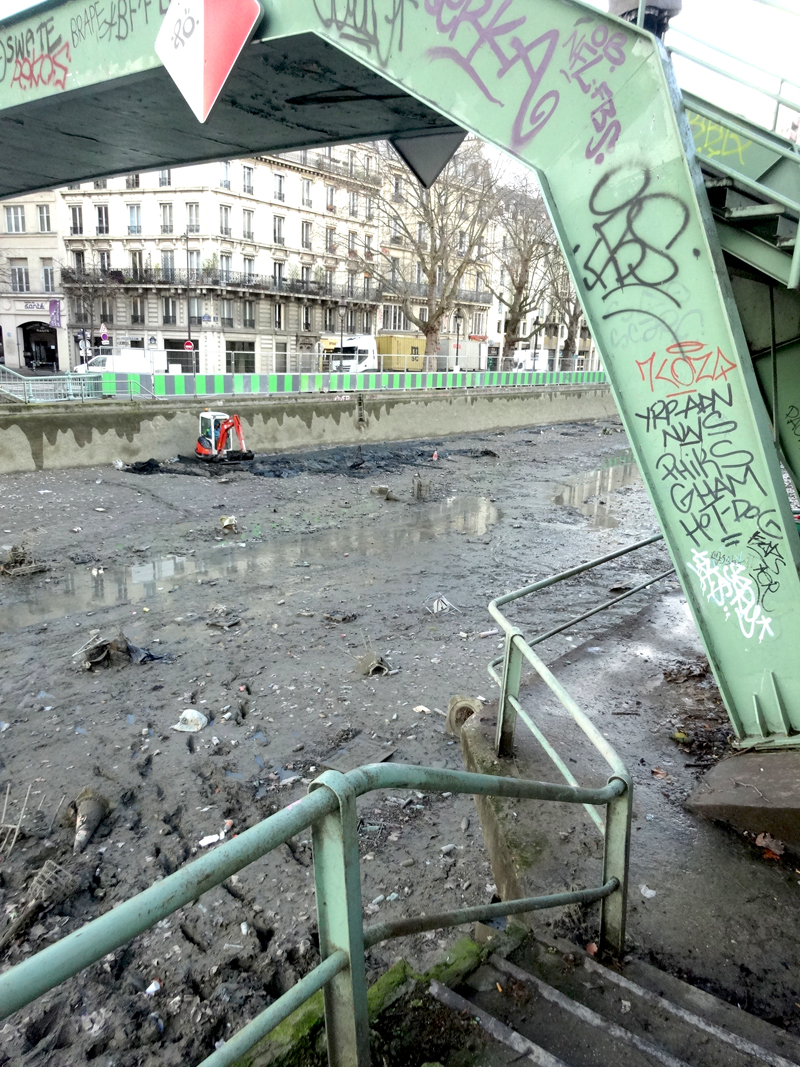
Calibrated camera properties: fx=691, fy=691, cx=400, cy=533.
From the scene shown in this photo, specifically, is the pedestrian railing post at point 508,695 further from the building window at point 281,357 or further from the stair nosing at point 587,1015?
the building window at point 281,357

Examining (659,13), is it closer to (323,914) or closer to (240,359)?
(323,914)

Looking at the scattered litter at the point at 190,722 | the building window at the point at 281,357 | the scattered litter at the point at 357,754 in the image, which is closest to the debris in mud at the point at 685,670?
the scattered litter at the point at 357,754

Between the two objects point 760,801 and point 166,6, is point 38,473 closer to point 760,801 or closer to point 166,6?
point 166,6

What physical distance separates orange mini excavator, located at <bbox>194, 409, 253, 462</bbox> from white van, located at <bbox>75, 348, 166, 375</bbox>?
6.87m

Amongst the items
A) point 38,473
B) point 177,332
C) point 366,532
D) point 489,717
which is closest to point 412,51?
point 489,717

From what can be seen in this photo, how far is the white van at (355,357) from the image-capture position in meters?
30.1

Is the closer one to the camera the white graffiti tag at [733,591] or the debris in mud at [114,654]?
the white graffiti tag at [733,591]

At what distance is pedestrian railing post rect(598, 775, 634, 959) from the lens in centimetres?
239

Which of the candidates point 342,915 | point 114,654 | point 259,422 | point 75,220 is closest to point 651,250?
point 342,915

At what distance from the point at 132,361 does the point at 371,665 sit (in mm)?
21331

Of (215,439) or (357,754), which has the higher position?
(215,439)

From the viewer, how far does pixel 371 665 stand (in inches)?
262

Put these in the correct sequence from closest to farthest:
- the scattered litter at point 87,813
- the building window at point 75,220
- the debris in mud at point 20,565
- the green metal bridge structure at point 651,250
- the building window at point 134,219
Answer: the green metal bridge structure at point 651,250
the scattered litter at point 87,813
the debris in mud at point 20,565
the building window at point 134,219
the building window at point 75,220

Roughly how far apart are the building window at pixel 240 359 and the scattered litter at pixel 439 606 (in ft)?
115
